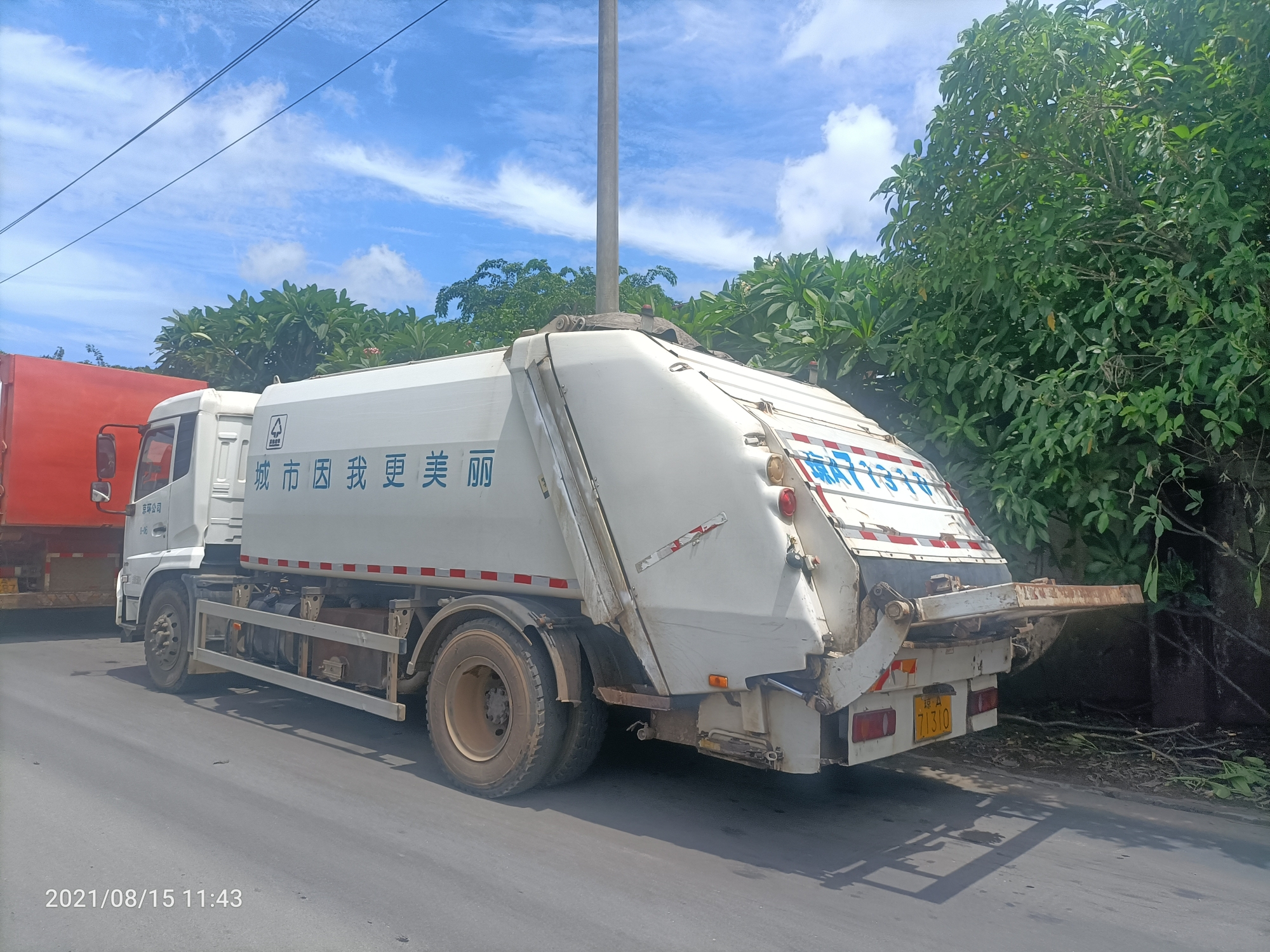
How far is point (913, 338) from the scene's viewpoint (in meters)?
6.86

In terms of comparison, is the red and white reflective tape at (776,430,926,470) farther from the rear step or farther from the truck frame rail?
the truck frame rail

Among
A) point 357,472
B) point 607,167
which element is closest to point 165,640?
point 357,472

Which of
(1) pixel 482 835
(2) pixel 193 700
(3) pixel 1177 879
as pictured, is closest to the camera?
(3) pixel 1177 879

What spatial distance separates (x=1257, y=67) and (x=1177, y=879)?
15.3 feet

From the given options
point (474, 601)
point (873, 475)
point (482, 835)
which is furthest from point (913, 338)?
point (482, 835)

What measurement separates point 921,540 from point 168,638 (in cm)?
684

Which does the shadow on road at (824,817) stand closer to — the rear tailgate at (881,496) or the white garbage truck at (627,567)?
the white garbage truck at (627,567)

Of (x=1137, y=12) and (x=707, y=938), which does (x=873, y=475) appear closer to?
(x=707, y=938)

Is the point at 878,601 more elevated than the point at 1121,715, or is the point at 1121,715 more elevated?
the point at 878,601

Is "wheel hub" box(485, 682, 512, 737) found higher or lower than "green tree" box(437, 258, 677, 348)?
lower

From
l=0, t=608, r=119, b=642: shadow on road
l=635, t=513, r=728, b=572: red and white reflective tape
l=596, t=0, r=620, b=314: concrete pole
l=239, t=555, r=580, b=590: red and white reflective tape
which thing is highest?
l=596, t=0, r=620, b=314: concrete pole

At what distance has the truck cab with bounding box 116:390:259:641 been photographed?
848cm

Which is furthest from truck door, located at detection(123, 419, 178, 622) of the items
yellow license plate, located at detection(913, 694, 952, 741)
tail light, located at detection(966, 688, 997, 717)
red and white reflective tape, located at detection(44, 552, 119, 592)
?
tail light, located at detection(966, 688, 997, 717)
